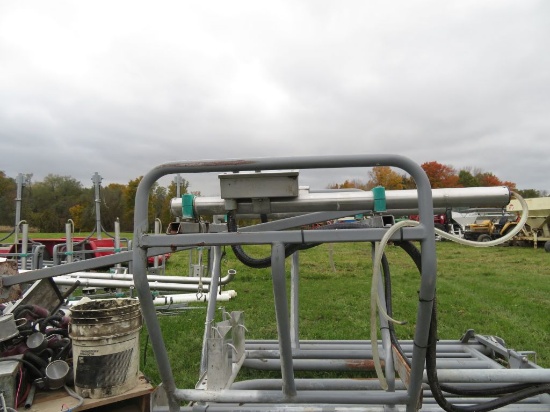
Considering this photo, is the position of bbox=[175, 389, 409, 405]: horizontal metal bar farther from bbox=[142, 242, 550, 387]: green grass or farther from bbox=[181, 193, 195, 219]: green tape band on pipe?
bbox=[142, 242, 550, 387]: green grass

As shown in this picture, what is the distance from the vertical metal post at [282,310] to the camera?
146 cm

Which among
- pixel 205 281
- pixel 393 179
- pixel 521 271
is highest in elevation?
pixel 393 179

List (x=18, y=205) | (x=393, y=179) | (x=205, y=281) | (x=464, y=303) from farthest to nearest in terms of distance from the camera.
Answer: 1. (x=393, y=179)
2. (x=18, y=205)
3. (x=464, y=303)
4. (x=205, y=281)

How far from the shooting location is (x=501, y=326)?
4.78 meters

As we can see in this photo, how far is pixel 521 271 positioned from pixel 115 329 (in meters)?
10.0

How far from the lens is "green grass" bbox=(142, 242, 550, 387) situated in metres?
4.22

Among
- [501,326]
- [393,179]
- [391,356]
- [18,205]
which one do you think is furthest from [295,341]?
[393,179]

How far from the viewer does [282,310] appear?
1572mm

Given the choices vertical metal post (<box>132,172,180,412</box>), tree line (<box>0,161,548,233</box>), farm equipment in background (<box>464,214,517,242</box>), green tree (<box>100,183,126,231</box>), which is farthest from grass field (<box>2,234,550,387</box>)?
green tree (<box>100,183,126,231</box>)

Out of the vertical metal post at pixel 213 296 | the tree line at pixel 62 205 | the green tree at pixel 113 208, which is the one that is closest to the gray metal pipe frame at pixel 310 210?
the vertical metal post at pixel 213 296

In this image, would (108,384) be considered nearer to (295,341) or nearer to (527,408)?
(295,341)

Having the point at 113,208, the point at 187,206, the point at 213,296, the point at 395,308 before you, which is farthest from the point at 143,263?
the point at 113,208

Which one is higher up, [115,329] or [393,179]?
[393,179]

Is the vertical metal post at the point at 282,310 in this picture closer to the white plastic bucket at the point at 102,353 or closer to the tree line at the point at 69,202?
the white plastic bucket at the point at 102,353
